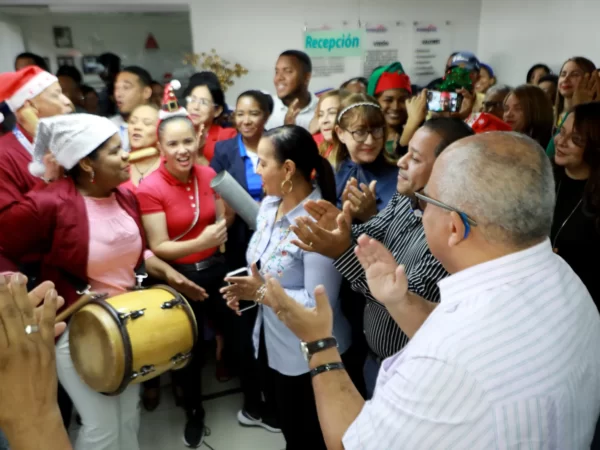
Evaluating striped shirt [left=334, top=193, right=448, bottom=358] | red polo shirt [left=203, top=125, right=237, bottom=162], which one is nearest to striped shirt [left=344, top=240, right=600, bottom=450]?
striped shirt [left=334, top=193, right=448, bottom=358]

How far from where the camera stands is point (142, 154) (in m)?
2.70

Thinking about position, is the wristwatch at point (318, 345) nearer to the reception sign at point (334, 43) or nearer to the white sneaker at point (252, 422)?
the white sneaker at point (252, 422)

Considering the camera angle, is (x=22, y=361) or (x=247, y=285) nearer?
(x=22, y=361)

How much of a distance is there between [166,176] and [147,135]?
58 cm

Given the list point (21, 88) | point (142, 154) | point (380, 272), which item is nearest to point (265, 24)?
point (142, 154)

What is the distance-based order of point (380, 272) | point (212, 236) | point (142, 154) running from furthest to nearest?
point (142, 154) < point (212, 236) < point (380, 272)

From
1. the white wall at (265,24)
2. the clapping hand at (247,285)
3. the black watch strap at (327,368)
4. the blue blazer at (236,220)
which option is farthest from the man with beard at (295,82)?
the black watch strap at (327,368)

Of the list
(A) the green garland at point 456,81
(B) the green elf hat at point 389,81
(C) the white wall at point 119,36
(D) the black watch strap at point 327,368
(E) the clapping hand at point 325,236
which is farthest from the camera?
(C) the white wall at point 119,36

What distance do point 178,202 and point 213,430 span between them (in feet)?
4.42

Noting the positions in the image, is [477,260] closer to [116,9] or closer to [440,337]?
[440,337]

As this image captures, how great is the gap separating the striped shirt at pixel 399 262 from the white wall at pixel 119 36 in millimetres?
4839

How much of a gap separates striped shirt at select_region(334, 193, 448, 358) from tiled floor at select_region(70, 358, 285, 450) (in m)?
1.21

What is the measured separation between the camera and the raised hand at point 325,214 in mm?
1675

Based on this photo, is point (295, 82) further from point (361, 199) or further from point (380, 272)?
point (380, 272)
